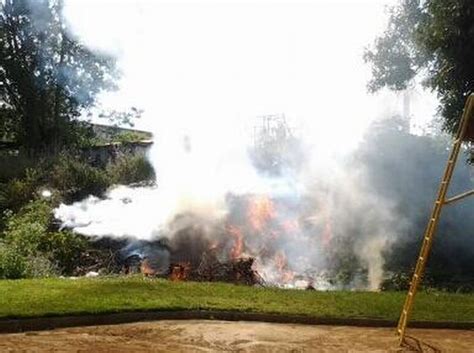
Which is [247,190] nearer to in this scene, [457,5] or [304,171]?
[304,171]

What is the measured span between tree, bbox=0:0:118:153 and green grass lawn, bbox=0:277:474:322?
56.8 feet

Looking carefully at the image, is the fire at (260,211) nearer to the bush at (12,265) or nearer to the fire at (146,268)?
the fire at (146,268)

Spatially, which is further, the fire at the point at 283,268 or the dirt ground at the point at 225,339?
the fire at the point at 283,268

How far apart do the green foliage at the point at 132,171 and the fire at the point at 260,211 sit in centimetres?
439

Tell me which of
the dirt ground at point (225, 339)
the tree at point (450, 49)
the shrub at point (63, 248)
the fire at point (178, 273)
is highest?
the tree at point (450, 49)

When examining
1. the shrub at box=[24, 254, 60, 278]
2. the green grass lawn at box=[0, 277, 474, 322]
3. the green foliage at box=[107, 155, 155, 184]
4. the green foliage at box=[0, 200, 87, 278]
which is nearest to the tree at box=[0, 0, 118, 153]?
the green foliage at box=[107, 155, 155, 184]

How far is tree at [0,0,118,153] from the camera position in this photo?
1095 inches

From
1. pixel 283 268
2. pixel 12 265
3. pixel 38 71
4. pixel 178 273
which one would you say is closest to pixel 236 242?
pixel 283 268

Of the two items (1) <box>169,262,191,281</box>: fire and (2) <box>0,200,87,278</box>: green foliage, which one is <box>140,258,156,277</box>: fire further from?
(2) <box>0,200,87,278</box>: green foliage

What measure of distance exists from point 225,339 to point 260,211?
12.0 metres

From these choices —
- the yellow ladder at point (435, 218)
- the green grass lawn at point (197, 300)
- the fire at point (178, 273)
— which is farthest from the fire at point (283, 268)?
the yellow ladder at point (435, 218)

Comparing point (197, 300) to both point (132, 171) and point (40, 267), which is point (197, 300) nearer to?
point (40, 267)

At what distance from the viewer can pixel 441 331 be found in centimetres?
831

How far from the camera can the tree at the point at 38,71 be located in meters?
27.8
